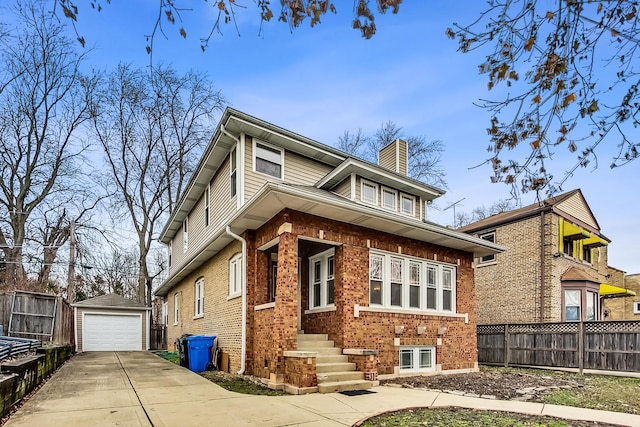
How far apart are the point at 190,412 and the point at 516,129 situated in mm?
5283

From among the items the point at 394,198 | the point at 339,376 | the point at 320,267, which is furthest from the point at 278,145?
the point at 339,376

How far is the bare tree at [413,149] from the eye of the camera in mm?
25562

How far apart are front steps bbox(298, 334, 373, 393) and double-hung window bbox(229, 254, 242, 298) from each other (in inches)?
85.5

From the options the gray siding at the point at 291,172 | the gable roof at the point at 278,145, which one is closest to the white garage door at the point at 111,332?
the gable roof at the point at 278,145

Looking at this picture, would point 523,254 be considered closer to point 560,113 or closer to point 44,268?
point 560,113

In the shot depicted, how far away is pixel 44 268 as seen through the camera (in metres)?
22.6

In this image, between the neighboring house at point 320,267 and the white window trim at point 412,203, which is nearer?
the neighboring house at point 320,267

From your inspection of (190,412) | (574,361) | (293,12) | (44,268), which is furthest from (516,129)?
(44,268)

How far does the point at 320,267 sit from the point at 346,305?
1.66m

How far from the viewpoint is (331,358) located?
27.3ft

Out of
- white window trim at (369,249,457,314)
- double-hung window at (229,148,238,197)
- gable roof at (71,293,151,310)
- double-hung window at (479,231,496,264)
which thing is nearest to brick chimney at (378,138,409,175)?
white window trim at (369,249,457,314)

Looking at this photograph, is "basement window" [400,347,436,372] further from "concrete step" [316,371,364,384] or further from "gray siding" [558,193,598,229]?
"gray siding" [558,193,598,229]

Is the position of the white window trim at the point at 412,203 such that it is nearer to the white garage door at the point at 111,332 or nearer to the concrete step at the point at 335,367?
the concrete step at the point at 335,367

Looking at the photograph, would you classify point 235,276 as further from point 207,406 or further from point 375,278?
point 207,406
